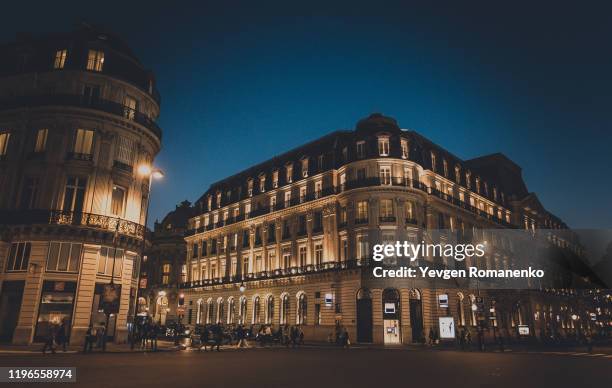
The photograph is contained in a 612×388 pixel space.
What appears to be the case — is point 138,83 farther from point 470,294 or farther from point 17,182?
point 470,294

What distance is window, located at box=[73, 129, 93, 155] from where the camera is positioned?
1117 inches

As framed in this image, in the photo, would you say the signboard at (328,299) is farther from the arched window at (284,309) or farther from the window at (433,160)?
the window at (433,160)

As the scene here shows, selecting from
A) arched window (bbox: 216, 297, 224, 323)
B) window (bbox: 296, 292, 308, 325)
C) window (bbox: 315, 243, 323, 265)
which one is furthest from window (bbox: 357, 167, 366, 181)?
arched window (bbox: 216, 297, 224, 323)

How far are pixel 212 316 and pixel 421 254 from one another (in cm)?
3056

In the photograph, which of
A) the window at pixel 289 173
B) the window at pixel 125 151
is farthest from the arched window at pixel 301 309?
the window at pixel 125 151

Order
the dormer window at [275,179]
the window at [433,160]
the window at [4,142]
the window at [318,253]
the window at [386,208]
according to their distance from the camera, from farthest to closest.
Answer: the dormer window at [275,179] → the window at [433,160] → the window at [318,253] → the window at [386,208] → the window at [4,142]

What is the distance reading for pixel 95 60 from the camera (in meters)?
30.0

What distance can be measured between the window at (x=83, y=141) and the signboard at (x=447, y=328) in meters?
29.8

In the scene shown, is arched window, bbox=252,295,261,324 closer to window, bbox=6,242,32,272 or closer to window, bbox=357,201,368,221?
window, bbox=357,201,368,221

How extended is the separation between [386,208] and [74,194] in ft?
90.8

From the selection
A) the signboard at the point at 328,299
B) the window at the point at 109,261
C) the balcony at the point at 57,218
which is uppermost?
the balcony at the point at 57,218

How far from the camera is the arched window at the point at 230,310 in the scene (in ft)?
182

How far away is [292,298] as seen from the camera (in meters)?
48.2

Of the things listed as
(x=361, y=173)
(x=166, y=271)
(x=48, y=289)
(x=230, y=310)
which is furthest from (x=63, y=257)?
(x=166, y=271)
